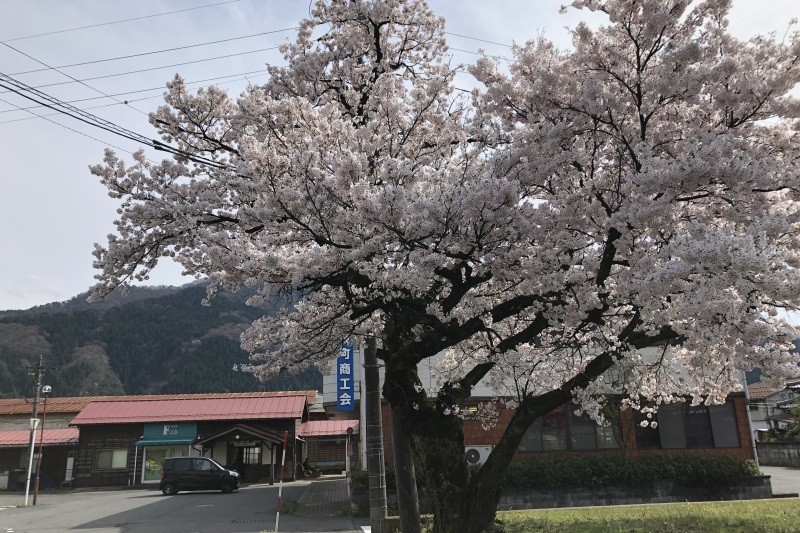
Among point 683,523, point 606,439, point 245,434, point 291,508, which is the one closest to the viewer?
point 683,523

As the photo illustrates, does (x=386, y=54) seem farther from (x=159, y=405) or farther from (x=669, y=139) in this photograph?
(x=159, y=405)

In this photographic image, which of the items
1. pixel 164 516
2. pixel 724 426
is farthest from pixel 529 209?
pixel 724 426

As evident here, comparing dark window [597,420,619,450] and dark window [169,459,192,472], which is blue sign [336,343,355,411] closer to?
dark window [169,459,192,472]

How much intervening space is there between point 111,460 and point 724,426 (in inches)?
1271

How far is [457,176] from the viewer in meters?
8.45

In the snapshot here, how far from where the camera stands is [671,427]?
2259cm

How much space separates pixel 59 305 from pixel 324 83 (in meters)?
198

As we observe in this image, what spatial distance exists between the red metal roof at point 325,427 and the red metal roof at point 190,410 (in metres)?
5.51

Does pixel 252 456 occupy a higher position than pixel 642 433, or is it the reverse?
pixel 642 433

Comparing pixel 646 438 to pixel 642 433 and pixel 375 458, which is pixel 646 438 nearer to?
pixel 642 433

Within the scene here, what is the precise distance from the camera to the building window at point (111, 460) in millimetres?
33562

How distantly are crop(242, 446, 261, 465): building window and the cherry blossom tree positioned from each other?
25.2 meters

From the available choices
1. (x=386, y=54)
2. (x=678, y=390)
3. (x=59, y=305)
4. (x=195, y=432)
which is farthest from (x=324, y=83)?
(x=59, y=305)

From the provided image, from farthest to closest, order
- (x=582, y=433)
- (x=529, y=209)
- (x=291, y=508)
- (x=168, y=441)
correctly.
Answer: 1. (x=168, y=441)
2. (x=582, y=433)
3. (x=291, y=508)
4. (x=529, y=209)
